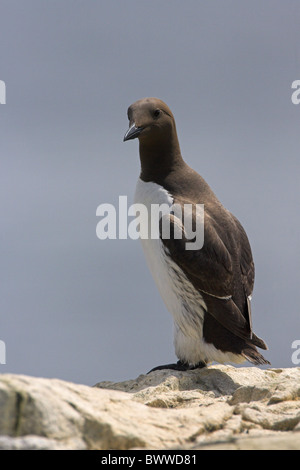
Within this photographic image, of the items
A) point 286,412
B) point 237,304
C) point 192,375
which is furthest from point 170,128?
point 286,412

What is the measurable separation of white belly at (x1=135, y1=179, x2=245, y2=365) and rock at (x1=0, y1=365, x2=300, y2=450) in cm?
158

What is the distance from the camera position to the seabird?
7898mm

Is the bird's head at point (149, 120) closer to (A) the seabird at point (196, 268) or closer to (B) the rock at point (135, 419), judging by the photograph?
(A) the seabird at point (196, 268)

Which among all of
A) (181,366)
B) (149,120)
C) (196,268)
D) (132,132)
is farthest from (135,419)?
(149,120)

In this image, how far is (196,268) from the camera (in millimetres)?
7820

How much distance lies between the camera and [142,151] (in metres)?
8.76

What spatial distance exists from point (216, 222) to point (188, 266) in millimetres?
719

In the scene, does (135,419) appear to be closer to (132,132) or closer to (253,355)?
(253,355)

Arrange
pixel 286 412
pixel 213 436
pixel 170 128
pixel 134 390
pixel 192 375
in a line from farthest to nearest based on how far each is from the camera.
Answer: pixel 170 128, pixel 192 375, pixel 134 390, pixel 286 412, pixel 213 436

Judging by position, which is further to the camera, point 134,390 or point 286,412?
point 134,390

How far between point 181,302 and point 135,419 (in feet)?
10.5
